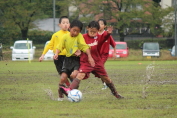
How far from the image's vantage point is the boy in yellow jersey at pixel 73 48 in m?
8.59

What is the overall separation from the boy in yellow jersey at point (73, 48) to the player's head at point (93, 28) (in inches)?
7.0

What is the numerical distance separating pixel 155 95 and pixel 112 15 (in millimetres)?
38410

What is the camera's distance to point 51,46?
382 inches

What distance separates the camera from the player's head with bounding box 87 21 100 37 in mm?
8617

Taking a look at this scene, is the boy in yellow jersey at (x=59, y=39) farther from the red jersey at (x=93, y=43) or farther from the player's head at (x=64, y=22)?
the red jersey at (x=93, y=43)

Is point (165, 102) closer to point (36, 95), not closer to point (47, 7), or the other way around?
point (36, 95)

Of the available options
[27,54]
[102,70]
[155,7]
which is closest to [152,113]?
[102,70]

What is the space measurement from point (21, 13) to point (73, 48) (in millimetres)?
37685

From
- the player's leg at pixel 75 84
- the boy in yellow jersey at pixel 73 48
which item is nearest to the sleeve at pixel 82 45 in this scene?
the boy in yellow jersey at pixel 73 48

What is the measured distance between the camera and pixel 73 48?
8.71 metres

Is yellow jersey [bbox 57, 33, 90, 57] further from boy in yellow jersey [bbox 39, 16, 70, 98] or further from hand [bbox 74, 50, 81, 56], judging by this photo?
boy in yellow jersey [bbox 39, 16, 70, 98]

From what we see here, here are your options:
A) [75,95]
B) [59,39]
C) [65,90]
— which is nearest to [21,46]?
[59,39]

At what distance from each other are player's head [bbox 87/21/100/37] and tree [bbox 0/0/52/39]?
3745cm

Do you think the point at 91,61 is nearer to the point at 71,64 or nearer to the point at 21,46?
the point at 71,64
